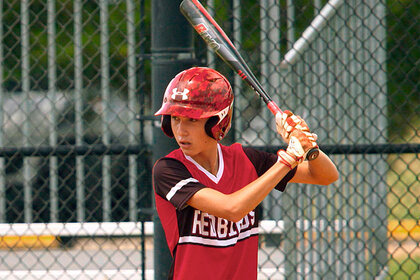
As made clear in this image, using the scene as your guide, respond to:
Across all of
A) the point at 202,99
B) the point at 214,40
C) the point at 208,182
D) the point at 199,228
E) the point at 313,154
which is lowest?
the point at 199,228

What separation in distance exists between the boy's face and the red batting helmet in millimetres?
24

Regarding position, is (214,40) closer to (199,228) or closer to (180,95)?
(180,95)

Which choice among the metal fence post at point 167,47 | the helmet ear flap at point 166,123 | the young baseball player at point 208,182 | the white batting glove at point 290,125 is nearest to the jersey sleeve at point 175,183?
the young baseball player at point 208,182

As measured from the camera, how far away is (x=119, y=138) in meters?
5.22

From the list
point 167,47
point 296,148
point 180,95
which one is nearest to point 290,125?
point 296,148

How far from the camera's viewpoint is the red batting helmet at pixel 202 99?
1.95 meters

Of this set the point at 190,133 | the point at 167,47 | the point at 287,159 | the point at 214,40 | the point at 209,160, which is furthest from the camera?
the point at 167,47

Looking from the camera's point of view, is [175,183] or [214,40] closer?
[175,183]

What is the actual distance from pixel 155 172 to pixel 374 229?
1857 mm

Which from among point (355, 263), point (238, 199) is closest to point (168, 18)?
point (238, 199)

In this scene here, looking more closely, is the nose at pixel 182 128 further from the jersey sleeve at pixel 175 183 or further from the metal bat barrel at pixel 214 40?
the metal bat barrel at pixel 214 40

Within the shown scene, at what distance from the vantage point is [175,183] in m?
1.98

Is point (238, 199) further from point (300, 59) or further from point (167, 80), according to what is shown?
point (300, 59)

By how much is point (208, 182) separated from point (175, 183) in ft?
0.44
